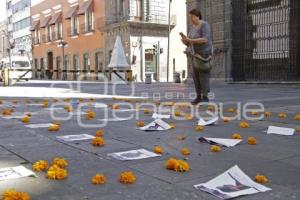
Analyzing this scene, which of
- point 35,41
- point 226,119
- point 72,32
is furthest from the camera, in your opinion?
point 35,41

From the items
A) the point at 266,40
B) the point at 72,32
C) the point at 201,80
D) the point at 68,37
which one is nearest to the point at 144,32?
the point at 72,32

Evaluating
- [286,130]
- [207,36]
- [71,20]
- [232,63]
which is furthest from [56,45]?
[286,130]

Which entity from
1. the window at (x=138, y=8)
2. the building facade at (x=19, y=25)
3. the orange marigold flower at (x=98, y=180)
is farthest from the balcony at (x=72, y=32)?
the orange marigold flower at (x=98, y=180)

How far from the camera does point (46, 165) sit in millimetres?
3314

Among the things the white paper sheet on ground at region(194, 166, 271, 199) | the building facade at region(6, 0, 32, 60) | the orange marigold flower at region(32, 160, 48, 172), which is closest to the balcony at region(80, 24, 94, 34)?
the building facade at region(6, 0, 32, 60)

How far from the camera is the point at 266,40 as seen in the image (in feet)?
64.2

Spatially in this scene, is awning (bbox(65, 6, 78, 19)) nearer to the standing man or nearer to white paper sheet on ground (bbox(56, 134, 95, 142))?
the standing man

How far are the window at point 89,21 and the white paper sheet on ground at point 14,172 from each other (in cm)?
4274

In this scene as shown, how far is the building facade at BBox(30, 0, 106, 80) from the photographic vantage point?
44219 mm

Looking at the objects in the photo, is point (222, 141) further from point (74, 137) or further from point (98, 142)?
point (74, 137)

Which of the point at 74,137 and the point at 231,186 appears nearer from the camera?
the point at 231,186

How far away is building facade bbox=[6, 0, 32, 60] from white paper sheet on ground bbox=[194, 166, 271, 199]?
2409 inches

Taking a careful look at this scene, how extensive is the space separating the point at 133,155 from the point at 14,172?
109cm

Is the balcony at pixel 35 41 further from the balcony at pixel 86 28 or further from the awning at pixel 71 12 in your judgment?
the balcony at pixel 86 28
